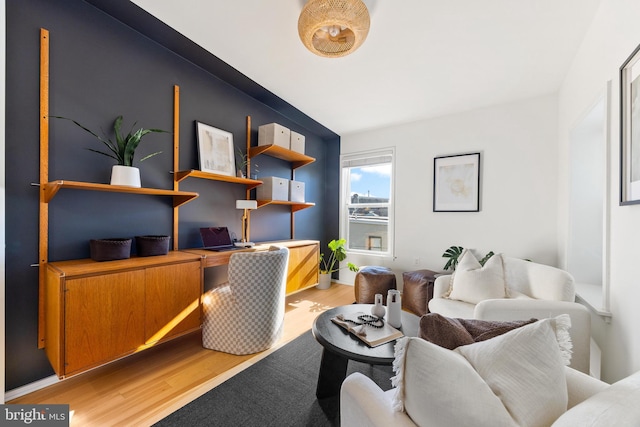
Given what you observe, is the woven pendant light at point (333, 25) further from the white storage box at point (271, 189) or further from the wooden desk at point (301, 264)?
the wooden desk at point (301, 264)

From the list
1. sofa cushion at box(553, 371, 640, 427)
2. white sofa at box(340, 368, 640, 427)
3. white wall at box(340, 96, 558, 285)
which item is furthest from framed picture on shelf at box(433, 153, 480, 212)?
sofa cushion at box(553, 371, 640, 427)

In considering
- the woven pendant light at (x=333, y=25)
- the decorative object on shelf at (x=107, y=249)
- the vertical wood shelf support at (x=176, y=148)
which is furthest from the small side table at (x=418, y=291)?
the decorative object on shelf at (x=107, y=249)

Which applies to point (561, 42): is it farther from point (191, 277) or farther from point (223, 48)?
point (191, 277)

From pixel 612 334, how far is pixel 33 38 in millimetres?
3932

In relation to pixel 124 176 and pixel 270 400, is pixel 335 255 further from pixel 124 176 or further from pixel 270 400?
pixel 124 176

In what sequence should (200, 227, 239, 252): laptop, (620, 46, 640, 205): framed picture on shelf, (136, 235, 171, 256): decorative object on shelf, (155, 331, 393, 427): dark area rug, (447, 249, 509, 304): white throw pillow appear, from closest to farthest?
(620, 46, 640, 205): framed picture on shelf
(155, 331, 393, 427): dark area rug
(136, 235, 171, 256): decorative object on shelf
(447, 249, 509, 304): white throw pillow
(200, 227, 239, 252): laptop

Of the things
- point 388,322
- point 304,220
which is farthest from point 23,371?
point 304,220

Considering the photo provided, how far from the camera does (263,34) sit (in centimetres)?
206

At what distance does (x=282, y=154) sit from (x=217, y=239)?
4.60 feet

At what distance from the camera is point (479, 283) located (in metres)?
2.21

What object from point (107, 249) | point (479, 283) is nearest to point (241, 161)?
point (107, 249)

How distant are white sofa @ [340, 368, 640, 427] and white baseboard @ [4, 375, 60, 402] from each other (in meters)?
2.03

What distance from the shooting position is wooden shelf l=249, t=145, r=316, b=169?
3.03m

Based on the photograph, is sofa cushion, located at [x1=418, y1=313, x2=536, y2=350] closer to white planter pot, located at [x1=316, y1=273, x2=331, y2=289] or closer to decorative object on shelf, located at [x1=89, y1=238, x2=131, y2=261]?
decorative object on shelf, located at [x1=89, y1=238, x2=131, y2=261]
